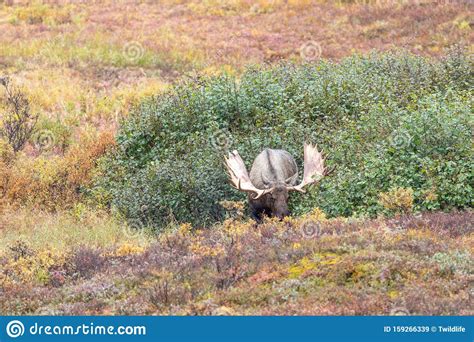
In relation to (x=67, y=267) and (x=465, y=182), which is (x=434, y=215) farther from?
(x=67, y=267)

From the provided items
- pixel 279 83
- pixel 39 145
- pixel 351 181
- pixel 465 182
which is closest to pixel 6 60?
pixel 39 145

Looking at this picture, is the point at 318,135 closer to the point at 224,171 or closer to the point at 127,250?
the point at 224,171

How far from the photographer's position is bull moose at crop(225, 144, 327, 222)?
1706 cm

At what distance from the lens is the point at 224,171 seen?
19406mm

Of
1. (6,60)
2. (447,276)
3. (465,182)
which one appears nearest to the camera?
(447,276)

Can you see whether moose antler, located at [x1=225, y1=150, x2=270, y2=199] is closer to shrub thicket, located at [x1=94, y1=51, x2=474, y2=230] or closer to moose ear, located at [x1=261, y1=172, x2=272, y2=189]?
moose ear, located at [x1=261, y1=172, x2=272, y2=189]

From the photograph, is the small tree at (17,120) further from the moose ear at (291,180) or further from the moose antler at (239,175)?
the moose ear at (291,180)

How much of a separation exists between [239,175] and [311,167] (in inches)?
57.2

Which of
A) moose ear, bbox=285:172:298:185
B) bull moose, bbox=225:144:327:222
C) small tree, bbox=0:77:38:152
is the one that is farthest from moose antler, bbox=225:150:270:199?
small tree, bbox=0:77:38:152

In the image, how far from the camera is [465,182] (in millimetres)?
16188

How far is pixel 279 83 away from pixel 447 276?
40.0ft

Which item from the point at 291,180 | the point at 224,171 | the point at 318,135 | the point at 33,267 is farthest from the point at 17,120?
the point at 33,267
